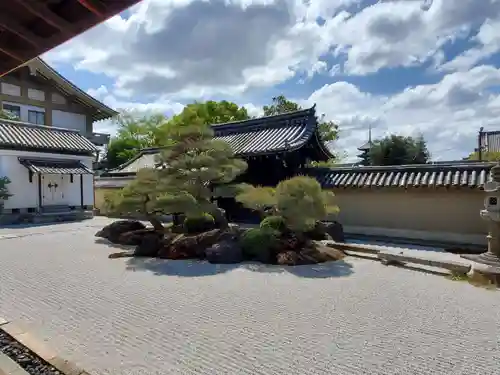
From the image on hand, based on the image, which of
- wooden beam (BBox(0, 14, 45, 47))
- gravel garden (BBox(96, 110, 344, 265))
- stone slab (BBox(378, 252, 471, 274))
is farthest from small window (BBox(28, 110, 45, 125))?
wooden beam (BBox(0, 14, 45, 47))

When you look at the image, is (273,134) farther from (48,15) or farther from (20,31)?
(48,15)

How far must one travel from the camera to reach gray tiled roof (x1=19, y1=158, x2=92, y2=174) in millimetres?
14922

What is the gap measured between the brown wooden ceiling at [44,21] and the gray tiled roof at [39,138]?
14025 millimetres

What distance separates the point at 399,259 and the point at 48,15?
23.6 ft

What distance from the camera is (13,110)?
20.5m

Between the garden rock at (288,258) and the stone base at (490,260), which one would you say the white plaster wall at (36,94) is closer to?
the garden rock at (288,258)

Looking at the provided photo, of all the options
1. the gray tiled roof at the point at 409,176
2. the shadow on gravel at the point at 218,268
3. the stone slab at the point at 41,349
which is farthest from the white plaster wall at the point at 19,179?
the stone slab at the point at 41,349

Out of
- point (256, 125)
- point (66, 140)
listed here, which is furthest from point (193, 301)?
point (66, 140)

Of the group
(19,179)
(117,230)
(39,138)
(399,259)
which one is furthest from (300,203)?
(39,138)

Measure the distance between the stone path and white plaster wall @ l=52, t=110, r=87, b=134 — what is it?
17.3 m

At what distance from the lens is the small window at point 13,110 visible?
20172 millimetres

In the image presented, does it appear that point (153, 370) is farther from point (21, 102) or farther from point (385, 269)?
point (21, 102)

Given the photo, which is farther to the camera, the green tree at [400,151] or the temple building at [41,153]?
the green tree at [400,151]

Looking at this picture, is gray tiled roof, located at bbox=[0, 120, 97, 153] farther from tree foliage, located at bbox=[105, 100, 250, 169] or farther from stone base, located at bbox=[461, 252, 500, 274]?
stone base, located at bbox=[461, 252, 500, 274]
